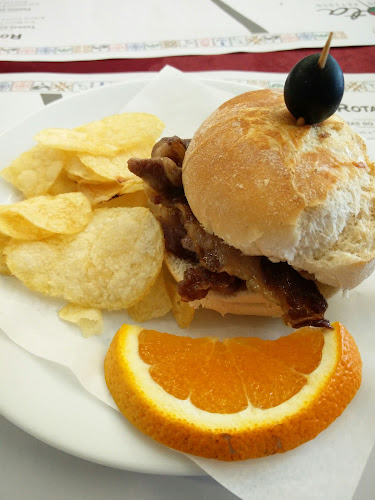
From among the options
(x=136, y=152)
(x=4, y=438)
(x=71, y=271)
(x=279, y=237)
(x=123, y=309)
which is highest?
(x=279, y=237)

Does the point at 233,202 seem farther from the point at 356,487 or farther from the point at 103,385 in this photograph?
the point at 356,487

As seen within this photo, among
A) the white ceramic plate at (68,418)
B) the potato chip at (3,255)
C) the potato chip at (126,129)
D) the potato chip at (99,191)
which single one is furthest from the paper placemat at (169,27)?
the white ceramic plate at (68,418)

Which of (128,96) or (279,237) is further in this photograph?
(128,96)

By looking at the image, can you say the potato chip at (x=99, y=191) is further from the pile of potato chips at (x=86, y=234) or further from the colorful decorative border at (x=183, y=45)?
the colorful decorative border at (x=183, y=45)

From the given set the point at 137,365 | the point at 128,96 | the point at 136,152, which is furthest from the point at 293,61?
the point at 137,365

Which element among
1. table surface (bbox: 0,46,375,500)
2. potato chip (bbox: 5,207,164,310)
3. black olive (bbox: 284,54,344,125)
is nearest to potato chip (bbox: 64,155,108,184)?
potato chip (bbox: 5,207,164,310)

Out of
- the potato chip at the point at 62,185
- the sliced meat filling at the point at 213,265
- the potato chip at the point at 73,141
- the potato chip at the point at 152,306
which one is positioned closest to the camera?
the sliced meat filling at the point at 213,265

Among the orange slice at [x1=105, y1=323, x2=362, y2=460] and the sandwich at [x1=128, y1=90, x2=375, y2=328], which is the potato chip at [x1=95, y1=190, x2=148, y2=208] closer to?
the sandwich at [x1=128, y1=90, x2=375, y2=328]
